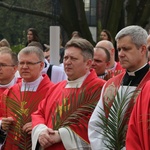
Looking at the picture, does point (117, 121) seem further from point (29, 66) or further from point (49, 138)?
point (29, 66)

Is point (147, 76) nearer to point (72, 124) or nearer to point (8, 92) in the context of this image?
point (72, 124)

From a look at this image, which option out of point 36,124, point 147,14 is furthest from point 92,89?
point 147,14

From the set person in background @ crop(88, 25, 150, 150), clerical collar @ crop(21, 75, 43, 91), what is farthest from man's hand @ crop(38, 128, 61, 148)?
clerical collar @ crop(21, 75, 43, 91)

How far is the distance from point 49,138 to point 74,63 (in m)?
0.84

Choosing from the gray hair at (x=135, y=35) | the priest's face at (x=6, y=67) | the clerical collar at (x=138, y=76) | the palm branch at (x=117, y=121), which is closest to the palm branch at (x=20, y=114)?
the priest's face at (x=6, y=67)

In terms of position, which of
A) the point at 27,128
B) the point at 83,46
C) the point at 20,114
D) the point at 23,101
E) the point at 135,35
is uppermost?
the point at 135,35

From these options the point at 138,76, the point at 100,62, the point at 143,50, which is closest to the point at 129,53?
the point at 143,50

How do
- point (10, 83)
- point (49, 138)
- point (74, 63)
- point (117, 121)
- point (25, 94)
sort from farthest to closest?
1. point (10, 83)
2. point (25, 94)
3. point (74, 63)
4. point (49, 138)
5. point (117, 121)

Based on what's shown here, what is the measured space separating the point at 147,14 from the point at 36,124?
12.7 m

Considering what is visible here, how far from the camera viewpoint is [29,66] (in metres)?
7.09

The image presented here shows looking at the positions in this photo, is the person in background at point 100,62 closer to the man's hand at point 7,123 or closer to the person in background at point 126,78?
the man's hand at point 7,123

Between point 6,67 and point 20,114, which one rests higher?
point 6,67

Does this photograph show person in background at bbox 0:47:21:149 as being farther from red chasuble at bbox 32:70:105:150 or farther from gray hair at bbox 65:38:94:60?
gray hair at bbox 65:38:94:60

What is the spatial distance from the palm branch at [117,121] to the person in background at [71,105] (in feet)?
1.69
